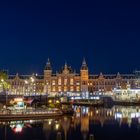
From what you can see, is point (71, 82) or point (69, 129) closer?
point (69, 129)

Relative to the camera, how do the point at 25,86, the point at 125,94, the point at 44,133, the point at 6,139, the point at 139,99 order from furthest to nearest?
the point at 25,86 < the point at 125,94 < the point at 139,99 < the point at 44,133 < the point at 6,139

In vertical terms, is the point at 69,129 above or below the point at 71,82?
below

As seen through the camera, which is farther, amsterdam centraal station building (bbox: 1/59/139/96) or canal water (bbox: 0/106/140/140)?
amsterdam centraal station building (bbox: 1/59/139/96)

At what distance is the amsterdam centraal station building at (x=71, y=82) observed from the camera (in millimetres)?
149125

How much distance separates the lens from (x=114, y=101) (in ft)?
335

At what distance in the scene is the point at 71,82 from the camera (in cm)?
15100

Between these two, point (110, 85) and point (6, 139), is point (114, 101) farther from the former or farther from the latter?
Answer: point (6, 139)

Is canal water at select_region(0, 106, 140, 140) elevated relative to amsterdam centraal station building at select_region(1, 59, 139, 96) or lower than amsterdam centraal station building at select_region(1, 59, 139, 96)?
lower

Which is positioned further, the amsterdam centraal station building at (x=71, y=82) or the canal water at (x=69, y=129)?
the amsterdam centraal station building at (x=71, y=82)

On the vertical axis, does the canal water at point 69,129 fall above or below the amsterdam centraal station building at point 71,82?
below

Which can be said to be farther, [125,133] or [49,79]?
[49,79]

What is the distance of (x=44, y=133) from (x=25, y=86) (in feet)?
355

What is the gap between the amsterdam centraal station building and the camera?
149125 millimetres

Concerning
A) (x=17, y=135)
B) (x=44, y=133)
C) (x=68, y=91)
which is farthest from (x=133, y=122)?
(x=68, y=91)
